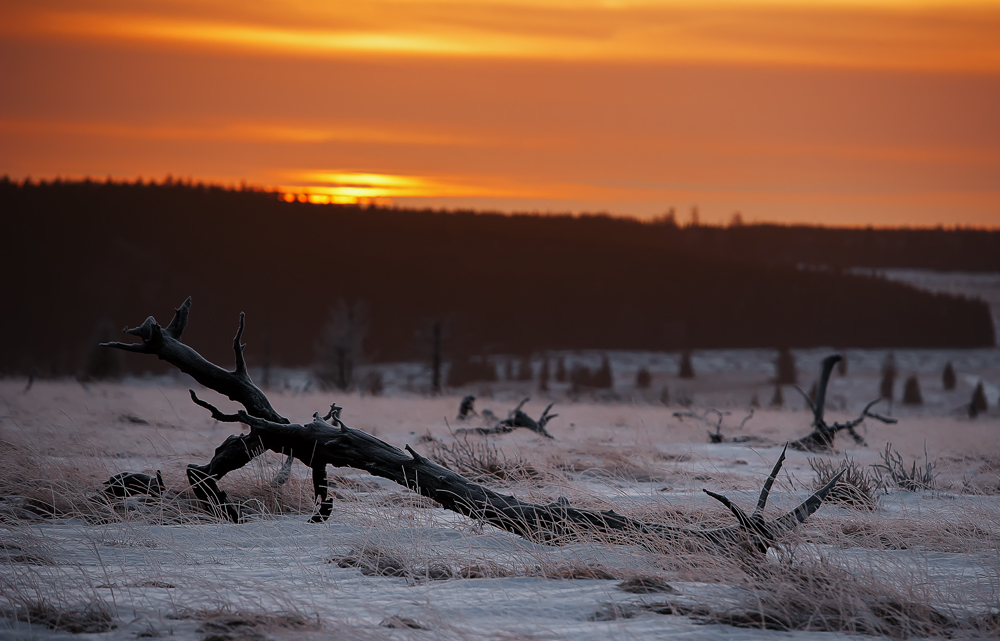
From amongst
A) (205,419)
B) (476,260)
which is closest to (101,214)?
(476,260)

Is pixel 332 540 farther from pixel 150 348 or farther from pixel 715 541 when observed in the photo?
pixel 715 541

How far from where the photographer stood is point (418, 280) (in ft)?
350

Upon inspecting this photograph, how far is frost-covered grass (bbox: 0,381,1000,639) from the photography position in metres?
3.32

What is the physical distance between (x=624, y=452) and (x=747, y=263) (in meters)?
109

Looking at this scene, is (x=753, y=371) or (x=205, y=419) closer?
(x=205, y=419)

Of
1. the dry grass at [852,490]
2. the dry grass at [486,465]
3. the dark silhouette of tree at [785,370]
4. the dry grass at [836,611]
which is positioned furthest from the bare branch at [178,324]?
the dark silhouette of tree at [785,370]

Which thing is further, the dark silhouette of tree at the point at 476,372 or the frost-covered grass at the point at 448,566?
the dark silhouette of tree at the point at 476,372

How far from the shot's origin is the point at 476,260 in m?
113

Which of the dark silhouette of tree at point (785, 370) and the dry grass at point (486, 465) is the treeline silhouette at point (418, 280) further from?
the dry grass at point (486, 465)

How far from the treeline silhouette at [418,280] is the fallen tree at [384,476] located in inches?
3288

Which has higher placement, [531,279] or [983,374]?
[531,279]

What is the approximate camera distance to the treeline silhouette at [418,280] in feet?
322

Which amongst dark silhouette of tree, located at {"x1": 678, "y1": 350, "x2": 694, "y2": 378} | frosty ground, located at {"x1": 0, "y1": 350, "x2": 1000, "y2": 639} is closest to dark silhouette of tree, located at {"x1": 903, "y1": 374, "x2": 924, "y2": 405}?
dark silhouette of tree, located at {"x1": 678, "y1": 350, "x2": 694, "y2": 378}

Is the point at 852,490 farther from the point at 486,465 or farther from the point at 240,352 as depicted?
the point at 240,352
